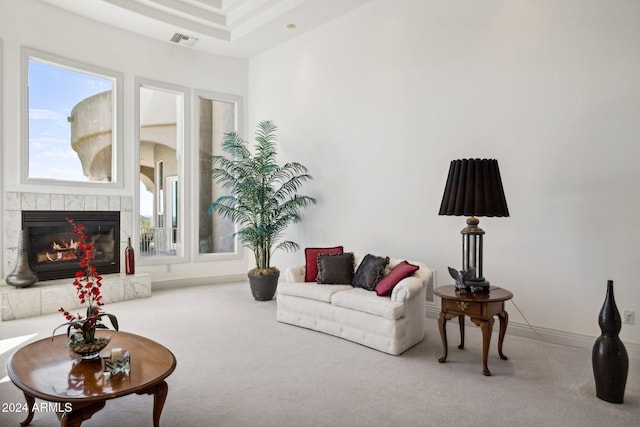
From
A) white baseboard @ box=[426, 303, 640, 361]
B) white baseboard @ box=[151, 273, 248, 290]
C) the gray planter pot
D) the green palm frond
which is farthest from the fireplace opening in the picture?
white baseboard @ box=[426, 303, 640, 361]

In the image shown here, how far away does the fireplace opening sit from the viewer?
17.4ft

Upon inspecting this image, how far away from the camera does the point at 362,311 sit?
12.5ft

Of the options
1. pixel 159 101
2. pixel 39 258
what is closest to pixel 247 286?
pixel 39 258

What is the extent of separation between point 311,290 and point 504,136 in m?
2.55

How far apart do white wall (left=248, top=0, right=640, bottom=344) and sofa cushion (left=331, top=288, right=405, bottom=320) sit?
1.21m

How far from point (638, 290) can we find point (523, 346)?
3.44 ft

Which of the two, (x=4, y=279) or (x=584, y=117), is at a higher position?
(x=584, y=117)

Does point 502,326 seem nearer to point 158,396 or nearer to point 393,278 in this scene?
point 393,278

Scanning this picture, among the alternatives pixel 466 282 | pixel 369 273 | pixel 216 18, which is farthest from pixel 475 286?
pixel 216 18

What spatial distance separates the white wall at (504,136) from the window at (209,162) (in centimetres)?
209

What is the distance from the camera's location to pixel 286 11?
5.67 meters

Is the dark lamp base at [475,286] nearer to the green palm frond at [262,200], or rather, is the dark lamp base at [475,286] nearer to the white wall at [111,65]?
the green palm frond at [262,200]

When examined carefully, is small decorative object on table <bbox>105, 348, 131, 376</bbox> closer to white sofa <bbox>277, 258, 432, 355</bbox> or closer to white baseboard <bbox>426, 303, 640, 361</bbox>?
white sofa <bbox>277, 258, 432, 355</bbox>

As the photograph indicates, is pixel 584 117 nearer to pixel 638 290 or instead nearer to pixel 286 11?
pixel 638 290
